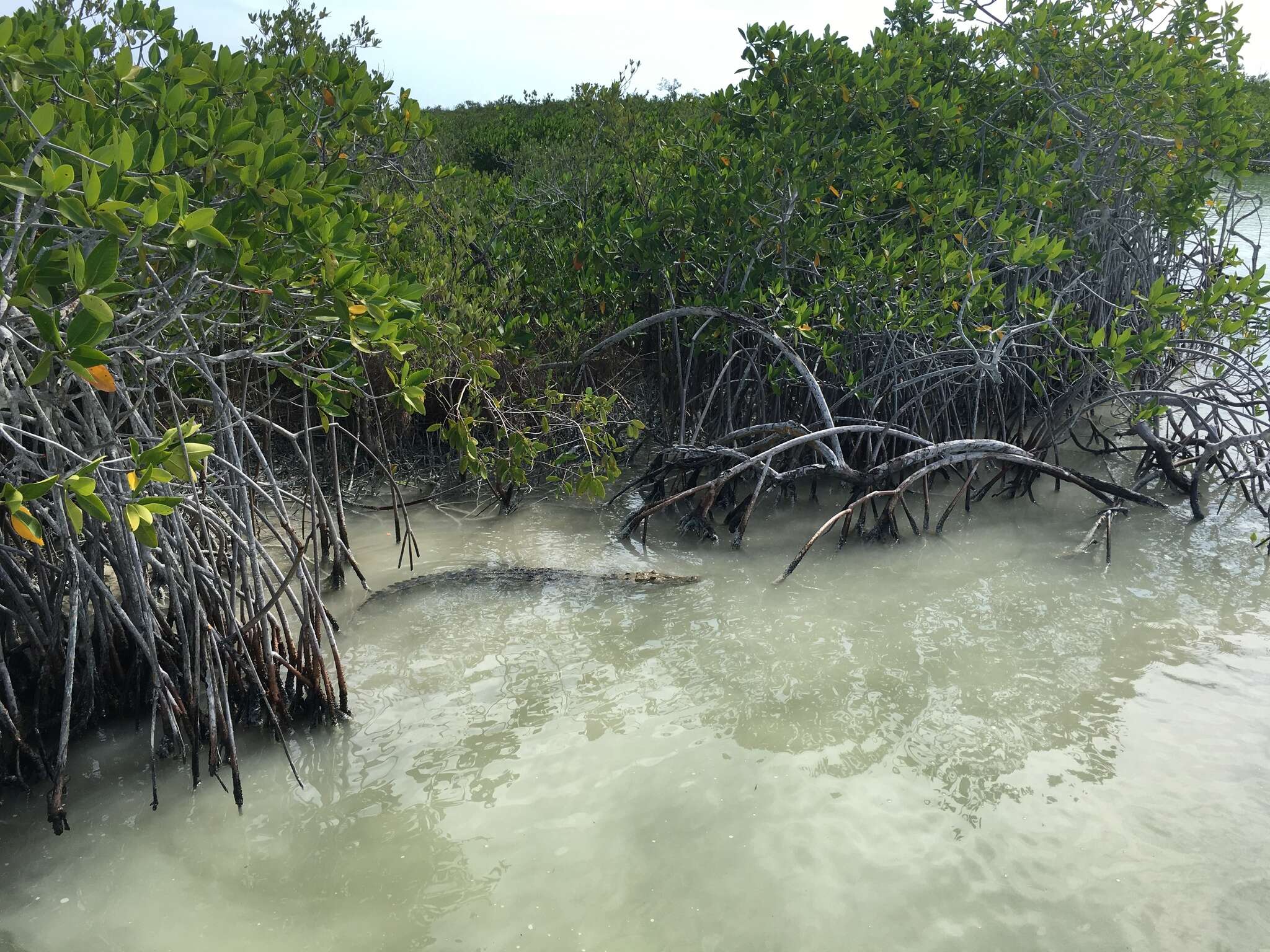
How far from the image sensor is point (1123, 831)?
240cm

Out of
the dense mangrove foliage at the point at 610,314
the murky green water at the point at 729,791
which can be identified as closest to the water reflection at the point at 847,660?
the murky green water at the point at 729,791

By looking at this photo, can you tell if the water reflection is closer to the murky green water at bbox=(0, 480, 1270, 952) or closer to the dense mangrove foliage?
the murky green water at bbox=(0, 480, 1270, 952)

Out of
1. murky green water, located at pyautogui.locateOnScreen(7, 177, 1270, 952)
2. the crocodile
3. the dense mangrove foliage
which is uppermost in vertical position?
the dense mangrove foliage

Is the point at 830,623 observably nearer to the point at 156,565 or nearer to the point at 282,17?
the point at 156,565

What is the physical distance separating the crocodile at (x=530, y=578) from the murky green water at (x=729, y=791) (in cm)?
8

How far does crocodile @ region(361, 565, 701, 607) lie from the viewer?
12.8ft

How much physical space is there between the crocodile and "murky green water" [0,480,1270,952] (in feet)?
0.27

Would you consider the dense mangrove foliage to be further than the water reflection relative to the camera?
No

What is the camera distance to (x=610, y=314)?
17.7 feet

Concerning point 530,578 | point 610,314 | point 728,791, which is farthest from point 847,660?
point 610,314

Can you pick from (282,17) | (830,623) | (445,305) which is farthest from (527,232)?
(830,623)

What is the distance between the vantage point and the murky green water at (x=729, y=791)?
2156 millimetres

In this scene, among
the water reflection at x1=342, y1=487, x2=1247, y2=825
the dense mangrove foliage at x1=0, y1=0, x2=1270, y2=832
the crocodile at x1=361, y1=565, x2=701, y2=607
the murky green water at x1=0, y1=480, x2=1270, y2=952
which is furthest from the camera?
the crocodile at x1=361, y1=565, x2=701, y2=607

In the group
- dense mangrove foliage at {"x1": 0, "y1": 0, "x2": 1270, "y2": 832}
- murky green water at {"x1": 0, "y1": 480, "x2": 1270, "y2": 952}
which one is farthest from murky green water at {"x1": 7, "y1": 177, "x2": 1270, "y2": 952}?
dense mangrove foliage at {"x1": 0, "y1": 0, "x2": 1270, "y2": 832}
